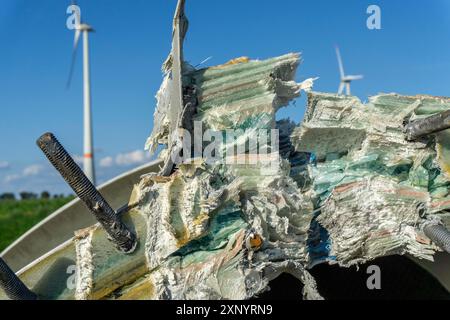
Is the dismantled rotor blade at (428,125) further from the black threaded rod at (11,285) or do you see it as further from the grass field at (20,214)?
the grass field at (20,214)

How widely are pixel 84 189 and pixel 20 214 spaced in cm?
1142

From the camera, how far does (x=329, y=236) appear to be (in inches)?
108

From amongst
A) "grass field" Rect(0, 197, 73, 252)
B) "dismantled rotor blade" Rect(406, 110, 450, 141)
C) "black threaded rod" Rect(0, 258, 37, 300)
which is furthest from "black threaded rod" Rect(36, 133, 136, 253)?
"grass field" Rect(0, 197, 73, 252)

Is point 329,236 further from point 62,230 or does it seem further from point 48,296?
point 62,230

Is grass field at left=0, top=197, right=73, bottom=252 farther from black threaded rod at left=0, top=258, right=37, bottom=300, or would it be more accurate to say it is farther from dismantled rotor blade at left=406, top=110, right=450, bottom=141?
dismantled rotor blade at left=406, top=110, right=450, bottom=141

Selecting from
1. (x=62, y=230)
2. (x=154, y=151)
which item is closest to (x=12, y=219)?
(x=62, y=230)

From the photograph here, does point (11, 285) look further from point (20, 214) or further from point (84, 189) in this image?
point (20, 214)

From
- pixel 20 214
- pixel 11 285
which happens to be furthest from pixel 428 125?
pixel 20 214

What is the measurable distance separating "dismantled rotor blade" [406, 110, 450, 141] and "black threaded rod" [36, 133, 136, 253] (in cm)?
133

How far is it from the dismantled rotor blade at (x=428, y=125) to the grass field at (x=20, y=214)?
794cm

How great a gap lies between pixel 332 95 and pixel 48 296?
5.02 feet

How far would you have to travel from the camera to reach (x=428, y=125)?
8.34 ft

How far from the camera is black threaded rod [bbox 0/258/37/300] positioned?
7.12 ft

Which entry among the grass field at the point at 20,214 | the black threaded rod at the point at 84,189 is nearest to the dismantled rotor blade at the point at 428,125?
the black threaded rod at the point at 84,189
